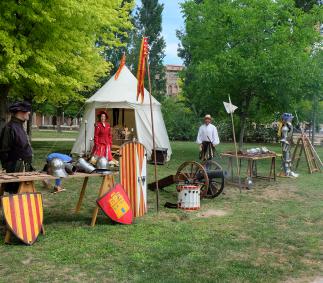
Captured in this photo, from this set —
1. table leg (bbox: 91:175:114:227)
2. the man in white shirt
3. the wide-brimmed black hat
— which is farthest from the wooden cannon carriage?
the wide-brimmed black hat

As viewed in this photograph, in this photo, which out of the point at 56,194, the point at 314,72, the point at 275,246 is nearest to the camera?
the point at 275,246

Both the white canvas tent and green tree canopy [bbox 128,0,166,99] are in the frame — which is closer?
the white canvas tent

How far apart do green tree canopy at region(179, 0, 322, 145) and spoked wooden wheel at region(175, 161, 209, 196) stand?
6.93 meters

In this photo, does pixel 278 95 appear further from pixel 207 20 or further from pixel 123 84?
pixel 123 84

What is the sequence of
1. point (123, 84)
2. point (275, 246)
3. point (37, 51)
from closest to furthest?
point (275, 246) → point (37, 51) → point (123, 84)

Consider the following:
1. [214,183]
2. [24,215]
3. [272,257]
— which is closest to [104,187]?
[24,215]

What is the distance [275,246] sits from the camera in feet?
19.3

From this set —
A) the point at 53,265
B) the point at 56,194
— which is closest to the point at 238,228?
the point at 53,265

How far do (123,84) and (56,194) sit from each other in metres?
8.32

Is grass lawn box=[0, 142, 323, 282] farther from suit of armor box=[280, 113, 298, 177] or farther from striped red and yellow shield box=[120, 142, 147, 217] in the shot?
suit of armor box=[280, 113, 298, 177]

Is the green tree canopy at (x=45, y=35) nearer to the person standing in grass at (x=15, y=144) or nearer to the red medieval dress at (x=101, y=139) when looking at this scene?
the red medieval dress at (x=101, y=139)

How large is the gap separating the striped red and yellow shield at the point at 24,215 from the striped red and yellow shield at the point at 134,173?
1.63m

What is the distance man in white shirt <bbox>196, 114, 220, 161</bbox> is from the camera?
1157cm

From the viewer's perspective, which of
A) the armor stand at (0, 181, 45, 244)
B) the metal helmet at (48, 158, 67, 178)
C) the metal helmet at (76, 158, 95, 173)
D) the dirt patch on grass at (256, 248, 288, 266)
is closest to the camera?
the dirt patch on grass at (256, 248, 288, 266)
